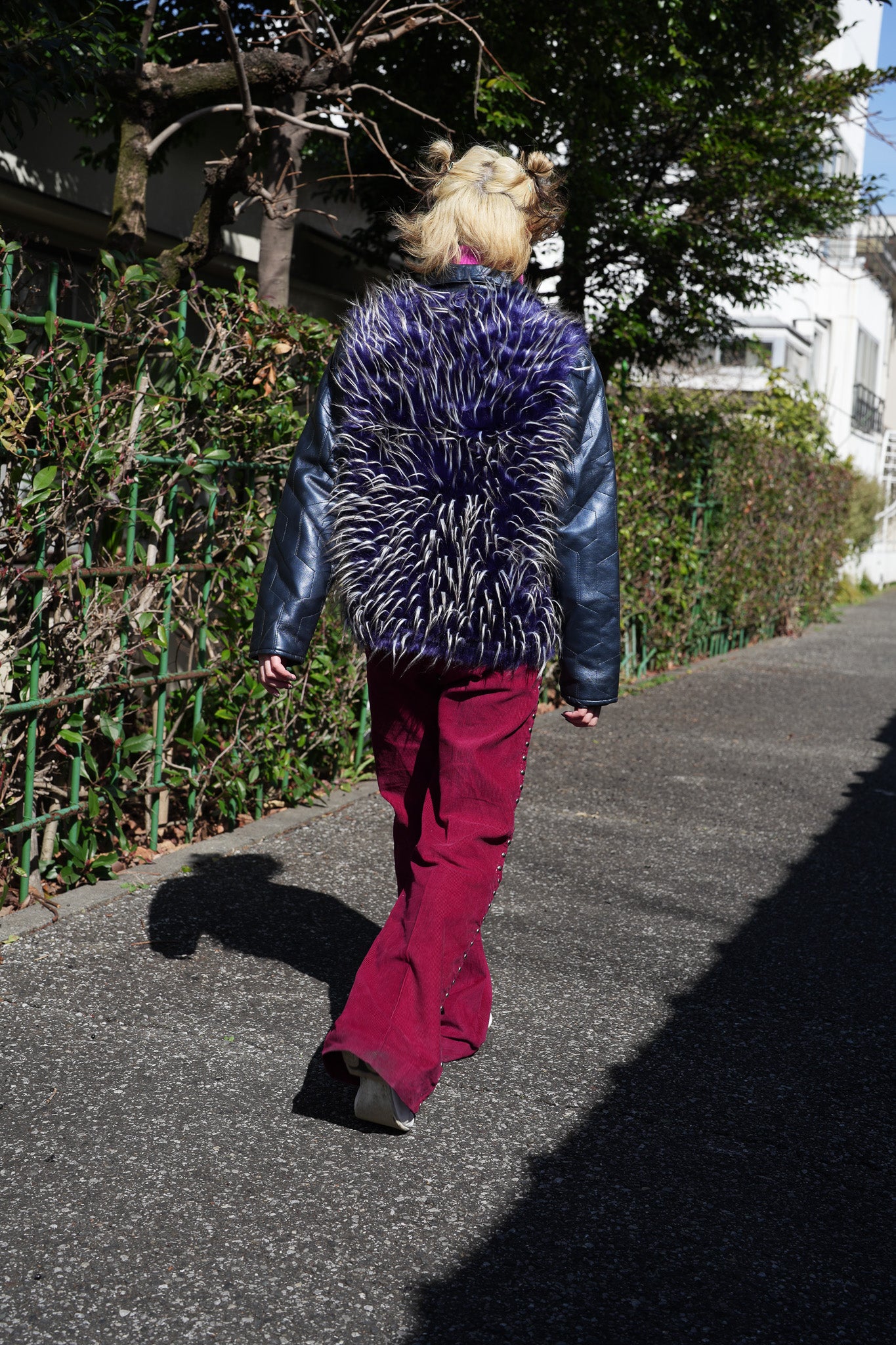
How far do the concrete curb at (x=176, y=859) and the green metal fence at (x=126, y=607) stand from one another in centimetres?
10

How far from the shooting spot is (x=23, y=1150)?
8.78 ft

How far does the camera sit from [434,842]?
285 cm

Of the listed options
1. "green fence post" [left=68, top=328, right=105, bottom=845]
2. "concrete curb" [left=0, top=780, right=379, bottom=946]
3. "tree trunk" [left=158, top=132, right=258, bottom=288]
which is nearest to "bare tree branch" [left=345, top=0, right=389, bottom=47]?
"tree trunk" [left=158, top=132, right=258, bottom=288]

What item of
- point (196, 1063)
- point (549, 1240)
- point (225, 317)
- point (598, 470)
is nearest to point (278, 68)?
point (225, 317)

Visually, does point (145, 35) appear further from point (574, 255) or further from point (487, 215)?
point (574, 255)

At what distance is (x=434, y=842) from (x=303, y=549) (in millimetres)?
694

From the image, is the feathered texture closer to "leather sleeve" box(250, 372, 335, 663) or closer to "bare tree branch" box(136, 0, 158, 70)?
"leather sleeve" box(250, 372, 335, 663)

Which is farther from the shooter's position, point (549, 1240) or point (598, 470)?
point (598, 470)

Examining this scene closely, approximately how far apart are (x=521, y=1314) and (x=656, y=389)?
9.78 metres

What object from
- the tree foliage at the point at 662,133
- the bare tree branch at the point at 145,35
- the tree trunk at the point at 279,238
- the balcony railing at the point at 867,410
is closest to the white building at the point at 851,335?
the balcony railing at the point at 867,410

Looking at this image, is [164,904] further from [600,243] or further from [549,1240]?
[600,243]

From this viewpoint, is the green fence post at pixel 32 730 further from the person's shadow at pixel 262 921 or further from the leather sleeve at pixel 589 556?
the leather sleeve at pixel 589 556

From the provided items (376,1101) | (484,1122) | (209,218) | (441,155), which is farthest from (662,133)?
(376,1101)

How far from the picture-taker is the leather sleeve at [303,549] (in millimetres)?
2908
